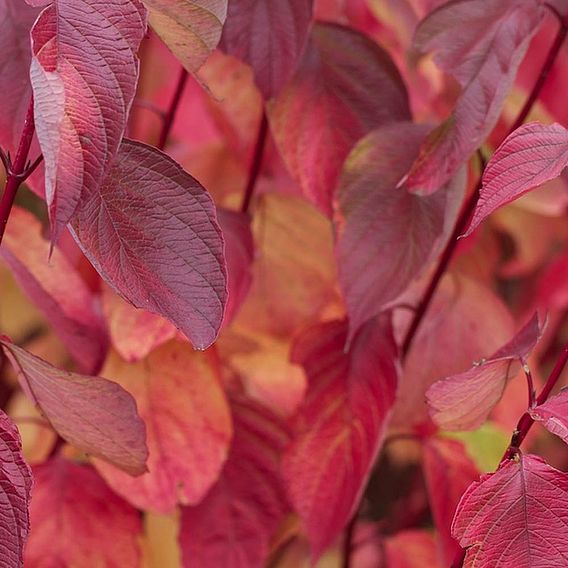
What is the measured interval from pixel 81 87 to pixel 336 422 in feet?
1.07

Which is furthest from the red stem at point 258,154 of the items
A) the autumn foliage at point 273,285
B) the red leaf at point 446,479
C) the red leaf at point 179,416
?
the red leaf at point 446,479

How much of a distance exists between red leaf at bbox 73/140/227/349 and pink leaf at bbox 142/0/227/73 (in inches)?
1.7

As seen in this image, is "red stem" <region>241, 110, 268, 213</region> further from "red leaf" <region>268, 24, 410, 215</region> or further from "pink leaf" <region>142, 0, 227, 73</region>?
"pink leaf" <region>142, 0, 227, 73</region>

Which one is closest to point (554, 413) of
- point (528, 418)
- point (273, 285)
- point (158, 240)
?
point (528, 418)

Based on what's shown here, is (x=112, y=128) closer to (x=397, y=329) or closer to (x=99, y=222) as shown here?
(x=99, y=222)

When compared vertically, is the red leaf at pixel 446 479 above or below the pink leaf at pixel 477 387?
below

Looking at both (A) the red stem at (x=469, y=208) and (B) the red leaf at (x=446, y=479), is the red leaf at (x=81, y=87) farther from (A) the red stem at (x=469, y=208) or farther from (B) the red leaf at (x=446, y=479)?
(B) the red leaf at (x=446, y=479)

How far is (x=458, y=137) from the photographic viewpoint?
0.51 metres

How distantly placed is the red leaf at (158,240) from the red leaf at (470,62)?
134 mm

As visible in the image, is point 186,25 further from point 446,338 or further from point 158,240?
point 446,338

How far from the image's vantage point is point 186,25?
42cm

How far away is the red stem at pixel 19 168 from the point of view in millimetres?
378

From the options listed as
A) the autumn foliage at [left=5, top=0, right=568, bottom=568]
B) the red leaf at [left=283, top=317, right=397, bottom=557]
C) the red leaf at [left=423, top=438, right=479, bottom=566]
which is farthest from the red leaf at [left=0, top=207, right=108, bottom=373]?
the red leaf at [left=423, top=438, right=479, bottom=566]

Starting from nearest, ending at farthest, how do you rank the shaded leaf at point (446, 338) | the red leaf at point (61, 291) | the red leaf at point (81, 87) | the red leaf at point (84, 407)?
the red leaf at point (81, 87) → the red leaf at point (84, 407) → the red leaf at point (61, 291) → the shaded leaf at point (446, 338)
